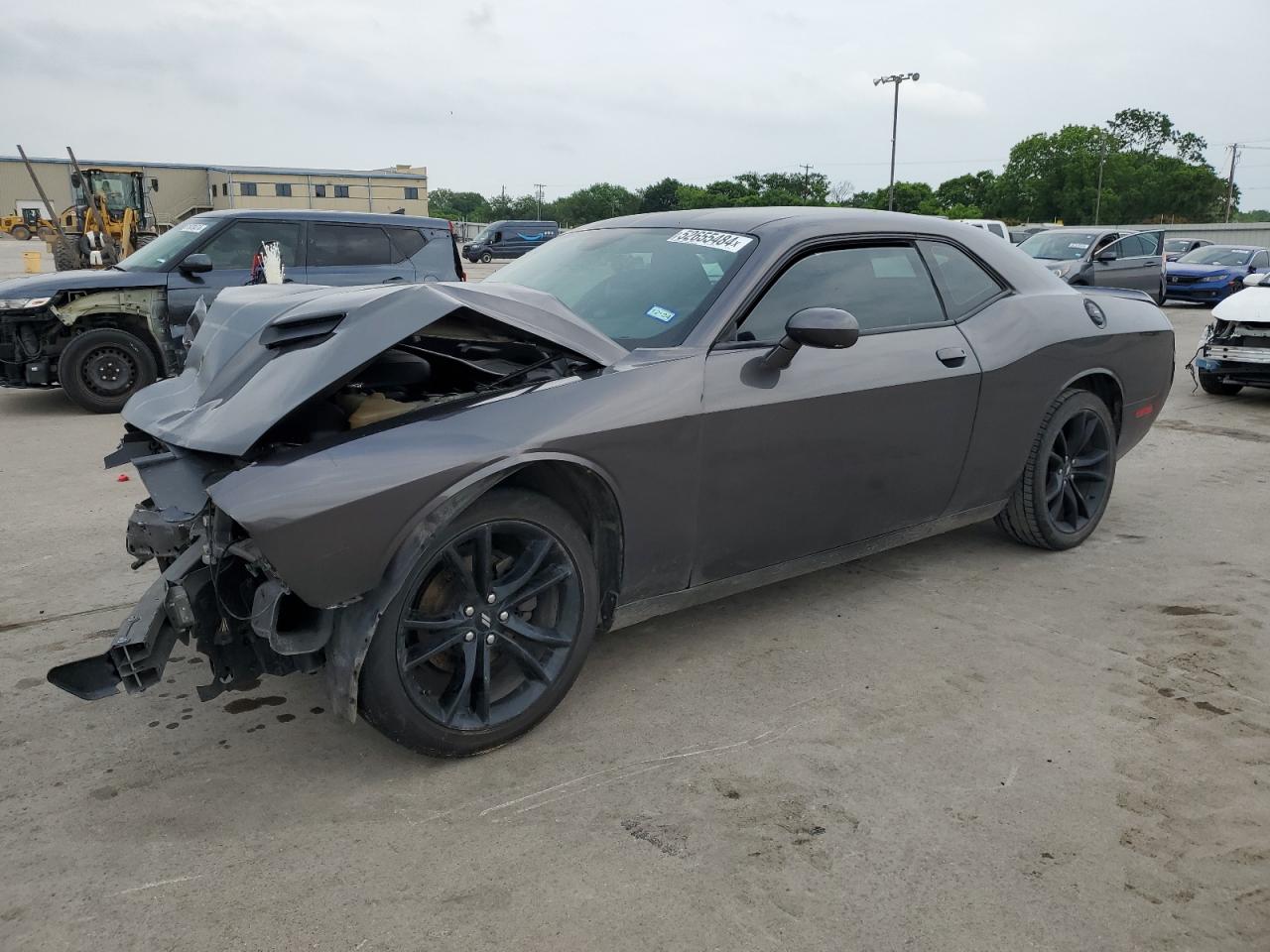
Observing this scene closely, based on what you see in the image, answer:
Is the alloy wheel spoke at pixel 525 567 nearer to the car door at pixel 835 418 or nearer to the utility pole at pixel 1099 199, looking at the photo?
the car door at pixel 835 418

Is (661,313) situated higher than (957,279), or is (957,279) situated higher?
(957,279)

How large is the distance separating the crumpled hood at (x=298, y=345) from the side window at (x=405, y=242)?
240 inches

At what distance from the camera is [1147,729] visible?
3.08 meters

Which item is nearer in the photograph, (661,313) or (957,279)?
(661,313)

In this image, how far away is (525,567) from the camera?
286cm

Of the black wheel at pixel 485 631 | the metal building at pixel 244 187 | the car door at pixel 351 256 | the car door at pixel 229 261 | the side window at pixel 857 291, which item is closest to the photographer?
the black wheel at pixel 485 631

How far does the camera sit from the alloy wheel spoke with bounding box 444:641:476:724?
2787 millimetres

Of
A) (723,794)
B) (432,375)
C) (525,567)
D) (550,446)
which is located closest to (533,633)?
(525,567)

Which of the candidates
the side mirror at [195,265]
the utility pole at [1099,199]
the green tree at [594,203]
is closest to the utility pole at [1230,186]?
the utility pole at [1099,199]

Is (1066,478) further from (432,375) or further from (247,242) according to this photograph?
(247,242)

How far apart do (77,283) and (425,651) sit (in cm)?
705

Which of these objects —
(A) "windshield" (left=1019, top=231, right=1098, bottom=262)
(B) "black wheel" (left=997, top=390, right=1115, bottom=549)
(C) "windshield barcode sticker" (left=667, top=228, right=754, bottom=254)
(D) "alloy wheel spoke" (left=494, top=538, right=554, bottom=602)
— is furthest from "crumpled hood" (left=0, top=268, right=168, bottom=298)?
(A) "windshield" (left=1019, top=231, right=1098, bottom=262)

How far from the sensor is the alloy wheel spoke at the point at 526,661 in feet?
9.39

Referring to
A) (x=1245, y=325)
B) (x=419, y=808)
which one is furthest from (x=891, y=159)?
(x=419, y=808)
